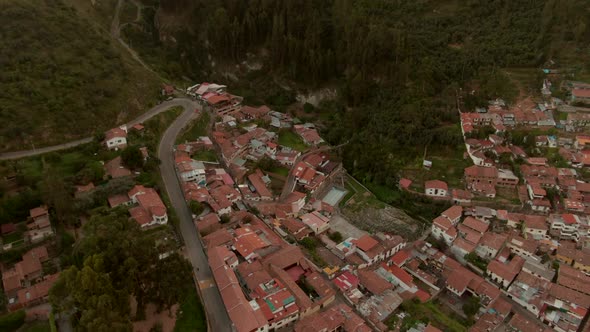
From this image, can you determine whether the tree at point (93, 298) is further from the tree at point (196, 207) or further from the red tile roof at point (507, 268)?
the red tile roof at point (507, 268)

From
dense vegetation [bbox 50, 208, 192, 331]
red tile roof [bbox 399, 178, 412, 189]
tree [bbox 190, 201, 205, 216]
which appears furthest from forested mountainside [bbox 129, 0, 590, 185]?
dense vegetation [bbox 50, 208, 192, 331]

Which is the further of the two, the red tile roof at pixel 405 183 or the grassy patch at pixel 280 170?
the grassy patch at pixel 280 170

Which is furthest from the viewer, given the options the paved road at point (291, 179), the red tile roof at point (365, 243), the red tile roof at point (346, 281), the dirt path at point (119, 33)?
the dirt path at point (119, 33)

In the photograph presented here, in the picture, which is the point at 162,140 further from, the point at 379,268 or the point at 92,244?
the point at 379,268

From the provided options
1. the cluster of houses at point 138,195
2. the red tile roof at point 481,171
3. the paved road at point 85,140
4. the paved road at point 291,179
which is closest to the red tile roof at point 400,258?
the paved road at point 291,179

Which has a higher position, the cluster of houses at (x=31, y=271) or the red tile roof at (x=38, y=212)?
the red tile roof at (x=38, y=212)

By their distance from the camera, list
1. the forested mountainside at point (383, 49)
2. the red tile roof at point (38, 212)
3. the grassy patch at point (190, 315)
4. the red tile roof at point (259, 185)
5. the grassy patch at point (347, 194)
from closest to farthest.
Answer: the grassy patch at point (190, 315) < the red tile roof at point (38, 212) < the red tile roof at point (259, 185) < the grassy patch at point (347, 194) < the forested mountainside at point (383, 49)

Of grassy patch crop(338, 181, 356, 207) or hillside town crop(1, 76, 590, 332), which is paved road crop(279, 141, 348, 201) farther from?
grassy patch crop(338, 181, 356, 207)
